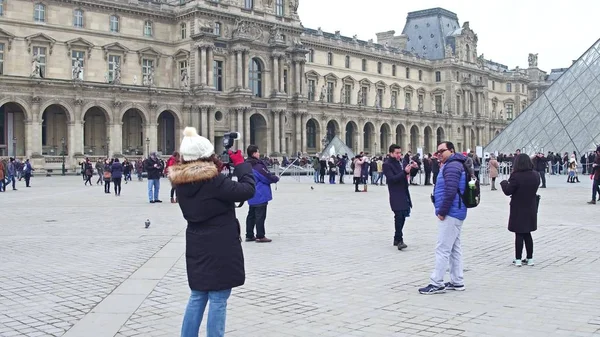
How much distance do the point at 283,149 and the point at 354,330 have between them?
54.4 metres

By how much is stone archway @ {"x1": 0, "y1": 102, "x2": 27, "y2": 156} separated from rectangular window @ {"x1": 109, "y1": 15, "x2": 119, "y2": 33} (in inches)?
409

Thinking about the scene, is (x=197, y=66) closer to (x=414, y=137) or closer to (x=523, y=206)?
(x=414, y=137)

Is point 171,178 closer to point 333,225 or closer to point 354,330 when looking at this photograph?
point 354,330

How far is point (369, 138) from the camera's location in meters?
77.2

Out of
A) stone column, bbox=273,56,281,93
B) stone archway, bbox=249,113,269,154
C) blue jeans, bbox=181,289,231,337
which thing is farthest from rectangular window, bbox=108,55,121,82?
blue jeans, bbox=181,289,231,337

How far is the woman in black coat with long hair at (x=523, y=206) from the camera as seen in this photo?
32.9 feet

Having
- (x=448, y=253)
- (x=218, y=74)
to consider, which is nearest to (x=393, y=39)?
(x=218, y=74)

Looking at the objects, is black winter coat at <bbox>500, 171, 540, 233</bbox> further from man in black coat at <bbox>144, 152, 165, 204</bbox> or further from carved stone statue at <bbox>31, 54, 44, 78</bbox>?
carved stone statue at <bbox>31, 54, 44, 78</bbox>

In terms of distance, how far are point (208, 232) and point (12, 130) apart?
152 feet

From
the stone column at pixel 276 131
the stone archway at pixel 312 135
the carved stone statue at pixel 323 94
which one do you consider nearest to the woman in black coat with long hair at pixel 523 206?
the stone column at pixel 276 131

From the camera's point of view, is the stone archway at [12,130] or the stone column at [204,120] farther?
the stone column at [204,120]

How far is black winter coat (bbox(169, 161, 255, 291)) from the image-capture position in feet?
17.2

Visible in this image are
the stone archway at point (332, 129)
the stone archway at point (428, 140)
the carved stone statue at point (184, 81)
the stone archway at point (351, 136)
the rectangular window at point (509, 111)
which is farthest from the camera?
the rectangular window at point (509, 111)

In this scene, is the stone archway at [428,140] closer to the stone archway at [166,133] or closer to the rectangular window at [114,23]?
the stone archway at [166,133]
